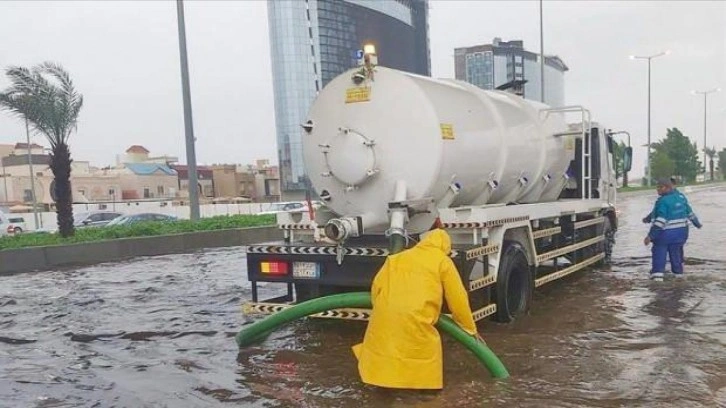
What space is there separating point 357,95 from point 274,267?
1930 millimetres

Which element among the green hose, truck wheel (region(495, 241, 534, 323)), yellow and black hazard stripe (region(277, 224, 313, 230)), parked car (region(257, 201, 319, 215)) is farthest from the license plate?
truck wheel (region(495, 241, 534, 323))

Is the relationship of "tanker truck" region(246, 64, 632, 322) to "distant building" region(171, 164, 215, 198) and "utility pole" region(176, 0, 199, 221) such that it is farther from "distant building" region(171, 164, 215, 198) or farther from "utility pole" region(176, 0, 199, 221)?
"distant building" region(171, 164, 215, 198)

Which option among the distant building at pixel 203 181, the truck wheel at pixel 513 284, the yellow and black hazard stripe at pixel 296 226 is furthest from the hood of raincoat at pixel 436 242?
the distant building at pixel 203 181

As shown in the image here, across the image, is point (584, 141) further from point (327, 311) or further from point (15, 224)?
point (15, 224)

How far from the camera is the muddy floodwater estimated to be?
→ 16.7 feet

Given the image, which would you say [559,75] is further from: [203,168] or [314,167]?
[314,167]

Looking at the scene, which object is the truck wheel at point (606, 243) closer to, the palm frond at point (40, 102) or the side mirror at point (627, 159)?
the side mirror at point (627, 159)

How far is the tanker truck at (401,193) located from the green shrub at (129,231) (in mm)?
10920

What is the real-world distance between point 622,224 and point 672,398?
17383 millimetres

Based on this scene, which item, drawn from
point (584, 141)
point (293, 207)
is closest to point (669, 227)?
point (584, 141)

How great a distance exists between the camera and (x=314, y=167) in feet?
23.7

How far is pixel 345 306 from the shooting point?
5805mm

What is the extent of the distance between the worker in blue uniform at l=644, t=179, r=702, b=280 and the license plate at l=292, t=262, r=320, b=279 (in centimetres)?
572

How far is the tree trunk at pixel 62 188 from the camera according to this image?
17.2m
